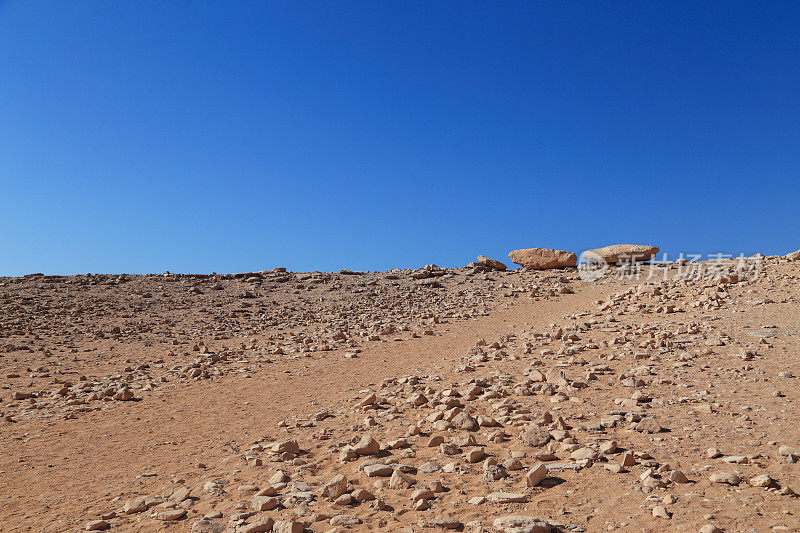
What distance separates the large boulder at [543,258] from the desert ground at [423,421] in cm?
956

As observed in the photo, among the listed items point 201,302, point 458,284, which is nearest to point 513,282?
point 458,284

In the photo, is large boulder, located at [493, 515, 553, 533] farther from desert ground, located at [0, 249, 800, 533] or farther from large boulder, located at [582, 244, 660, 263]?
large boulder, located at [582, 244, 660, 263]

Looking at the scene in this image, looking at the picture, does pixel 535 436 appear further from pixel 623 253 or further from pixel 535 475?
pixel 623 253

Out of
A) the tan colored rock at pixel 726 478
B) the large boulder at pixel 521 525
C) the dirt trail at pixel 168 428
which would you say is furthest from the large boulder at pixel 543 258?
the large boulder at pixel 521 525

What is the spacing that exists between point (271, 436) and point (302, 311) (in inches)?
444

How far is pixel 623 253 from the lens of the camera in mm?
25875

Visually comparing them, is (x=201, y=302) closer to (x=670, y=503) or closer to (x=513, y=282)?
(x=513, y=282)

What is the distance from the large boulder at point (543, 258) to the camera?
25.5m

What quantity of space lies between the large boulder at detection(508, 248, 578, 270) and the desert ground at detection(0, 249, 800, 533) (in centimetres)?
956

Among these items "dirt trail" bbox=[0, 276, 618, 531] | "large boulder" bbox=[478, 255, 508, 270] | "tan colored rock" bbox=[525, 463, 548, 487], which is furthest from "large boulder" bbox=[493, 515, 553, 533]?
"large boulder" bbox=[478, 255, 508, 270]

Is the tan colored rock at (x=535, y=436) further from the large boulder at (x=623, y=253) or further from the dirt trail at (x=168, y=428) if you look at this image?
the large boulder at (x=623, y=253)

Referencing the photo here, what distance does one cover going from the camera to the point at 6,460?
6891mm

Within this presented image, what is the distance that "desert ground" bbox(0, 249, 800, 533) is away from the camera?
4113 millimetres

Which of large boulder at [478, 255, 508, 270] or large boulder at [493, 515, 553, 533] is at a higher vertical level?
large boulder at [478, 255, 508, 270]
